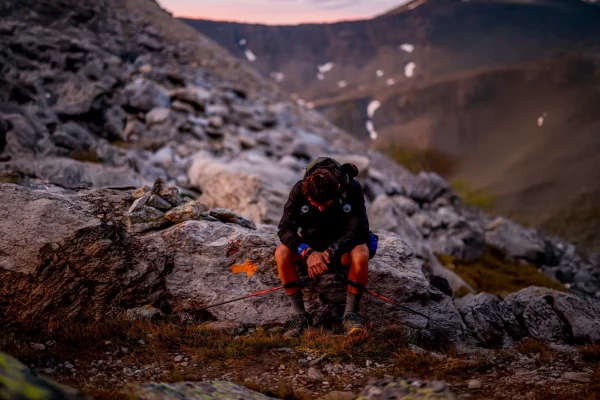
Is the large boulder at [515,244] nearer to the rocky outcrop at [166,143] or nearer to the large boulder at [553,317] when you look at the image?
the rocky outcrop at [166,143]

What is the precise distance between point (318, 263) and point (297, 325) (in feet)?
4.71

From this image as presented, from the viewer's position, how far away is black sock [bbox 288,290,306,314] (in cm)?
805

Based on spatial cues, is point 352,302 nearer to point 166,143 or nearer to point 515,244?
point 166,143

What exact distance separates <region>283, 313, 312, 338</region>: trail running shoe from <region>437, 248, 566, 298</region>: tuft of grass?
1446 centimetres

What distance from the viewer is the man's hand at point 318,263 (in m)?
7.39

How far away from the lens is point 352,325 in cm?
769

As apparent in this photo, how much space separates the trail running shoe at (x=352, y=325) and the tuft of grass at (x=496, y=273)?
46.4 feet

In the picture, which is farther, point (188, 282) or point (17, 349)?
point (188, 282)

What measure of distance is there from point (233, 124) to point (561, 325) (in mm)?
27794

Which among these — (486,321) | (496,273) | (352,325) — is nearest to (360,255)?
(352,325)

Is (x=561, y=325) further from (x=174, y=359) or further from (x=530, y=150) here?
(x=530, y=150)

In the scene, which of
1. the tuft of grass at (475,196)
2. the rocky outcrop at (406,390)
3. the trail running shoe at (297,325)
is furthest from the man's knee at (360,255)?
the tuft of grass at (475,196)

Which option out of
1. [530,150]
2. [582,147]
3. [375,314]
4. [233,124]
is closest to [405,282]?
[375,314]

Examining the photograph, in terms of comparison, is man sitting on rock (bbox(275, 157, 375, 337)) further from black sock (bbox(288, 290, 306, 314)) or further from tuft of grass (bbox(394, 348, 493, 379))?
tuft of grass (bbox(394, 348, 493, 379))
